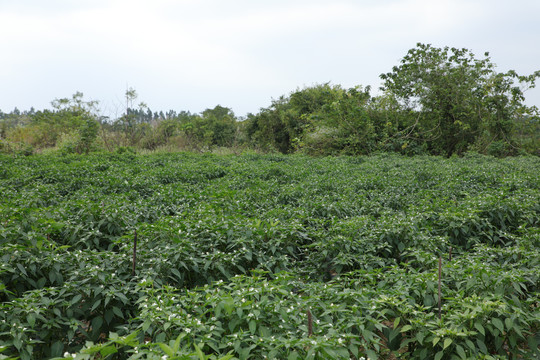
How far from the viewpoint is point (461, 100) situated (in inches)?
688

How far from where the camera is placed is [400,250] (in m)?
3.79

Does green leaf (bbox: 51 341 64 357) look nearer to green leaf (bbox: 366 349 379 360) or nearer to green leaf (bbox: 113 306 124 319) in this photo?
green leaf (bbox: 113 306 124 319)

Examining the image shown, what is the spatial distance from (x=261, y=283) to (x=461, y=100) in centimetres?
1829

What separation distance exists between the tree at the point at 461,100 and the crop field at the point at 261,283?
13094 mm

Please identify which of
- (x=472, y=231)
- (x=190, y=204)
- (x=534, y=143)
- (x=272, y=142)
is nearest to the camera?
(x=472, y=231)

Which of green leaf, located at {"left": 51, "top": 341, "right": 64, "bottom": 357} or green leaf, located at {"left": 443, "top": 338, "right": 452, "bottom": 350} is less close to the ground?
green leaf, located at {"left": 443, "top": 338, "right": 452, "bottom": 350}

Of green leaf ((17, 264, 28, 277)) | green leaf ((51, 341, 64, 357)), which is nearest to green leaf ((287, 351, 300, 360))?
green leaf ((51, 341, 64, 357))

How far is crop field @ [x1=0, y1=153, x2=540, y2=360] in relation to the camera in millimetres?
2111

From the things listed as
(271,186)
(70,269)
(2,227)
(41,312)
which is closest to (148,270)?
(70,269)

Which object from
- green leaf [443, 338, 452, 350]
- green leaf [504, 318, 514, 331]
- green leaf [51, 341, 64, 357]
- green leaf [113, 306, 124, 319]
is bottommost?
green leaf [51, 341, 64, 357]

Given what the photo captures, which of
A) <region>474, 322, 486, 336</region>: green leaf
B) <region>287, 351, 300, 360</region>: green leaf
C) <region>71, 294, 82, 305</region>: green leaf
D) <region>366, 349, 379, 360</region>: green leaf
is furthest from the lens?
<region>71, 294, 82, 305</region>: green leaf

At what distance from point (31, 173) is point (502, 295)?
332 inches

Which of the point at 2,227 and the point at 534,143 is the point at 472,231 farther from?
the point at 534,143

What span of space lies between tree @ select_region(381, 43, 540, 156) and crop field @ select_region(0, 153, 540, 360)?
13094mm
